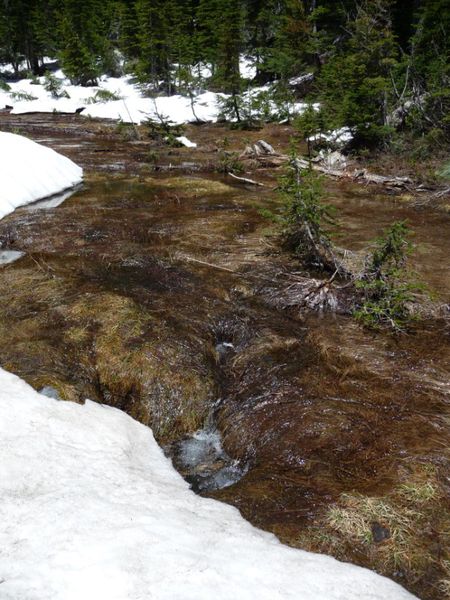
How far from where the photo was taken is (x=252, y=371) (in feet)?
19.3

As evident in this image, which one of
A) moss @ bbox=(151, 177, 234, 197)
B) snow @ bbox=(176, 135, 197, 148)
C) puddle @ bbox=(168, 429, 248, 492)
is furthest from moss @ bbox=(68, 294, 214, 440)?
snow @ bbox=(176, 135, 197, 148)

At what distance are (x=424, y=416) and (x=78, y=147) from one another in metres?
22.4

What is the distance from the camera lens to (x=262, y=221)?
11.5m

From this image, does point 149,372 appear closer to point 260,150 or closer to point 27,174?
point 27,174

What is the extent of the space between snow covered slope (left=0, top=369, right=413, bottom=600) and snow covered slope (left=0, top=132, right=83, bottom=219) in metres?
9.31

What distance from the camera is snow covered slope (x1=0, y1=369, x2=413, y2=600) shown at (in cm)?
269

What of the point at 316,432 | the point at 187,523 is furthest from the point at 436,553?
the point at 187,523

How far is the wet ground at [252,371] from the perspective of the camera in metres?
3.83

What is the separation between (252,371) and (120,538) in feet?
10.3

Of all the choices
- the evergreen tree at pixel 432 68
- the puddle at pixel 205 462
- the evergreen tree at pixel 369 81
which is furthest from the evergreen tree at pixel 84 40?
the puddle at pixel 205 462

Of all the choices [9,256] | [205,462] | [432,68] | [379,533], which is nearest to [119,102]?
[432,68]

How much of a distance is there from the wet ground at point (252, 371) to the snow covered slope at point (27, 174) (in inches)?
76.9

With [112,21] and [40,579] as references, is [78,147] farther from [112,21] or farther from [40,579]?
[112,21]

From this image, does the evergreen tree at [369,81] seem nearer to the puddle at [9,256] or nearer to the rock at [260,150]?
the rock at [260,150]
